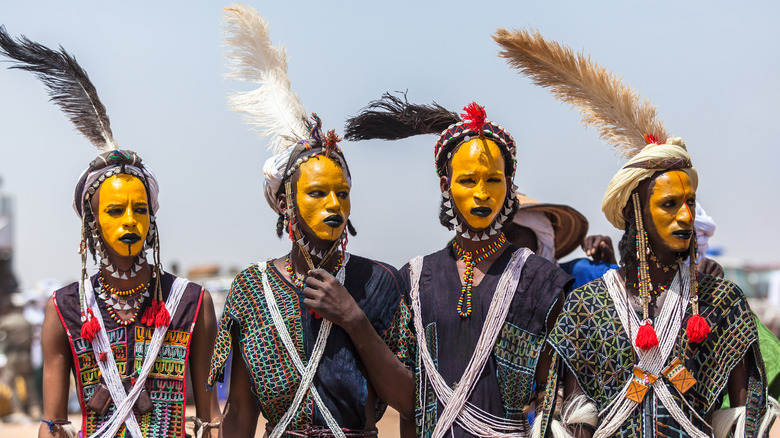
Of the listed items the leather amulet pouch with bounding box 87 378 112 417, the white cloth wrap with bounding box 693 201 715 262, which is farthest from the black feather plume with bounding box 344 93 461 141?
the white cloth wrap with bounding box 693 201 715 262

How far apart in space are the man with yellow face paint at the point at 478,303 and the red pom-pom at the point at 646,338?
0.42 m

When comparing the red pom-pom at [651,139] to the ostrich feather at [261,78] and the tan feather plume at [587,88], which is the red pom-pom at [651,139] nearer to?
the tan feather plume at [587,88]

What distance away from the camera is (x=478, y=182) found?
12.4ft

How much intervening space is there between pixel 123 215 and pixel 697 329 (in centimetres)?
283

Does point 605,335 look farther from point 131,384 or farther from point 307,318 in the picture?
point 131,384

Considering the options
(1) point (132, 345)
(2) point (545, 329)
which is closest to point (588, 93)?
(2) point (545, 329)

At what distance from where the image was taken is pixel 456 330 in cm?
372

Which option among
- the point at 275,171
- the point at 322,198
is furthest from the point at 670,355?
the point at 275,171

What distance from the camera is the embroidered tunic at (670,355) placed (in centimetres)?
343

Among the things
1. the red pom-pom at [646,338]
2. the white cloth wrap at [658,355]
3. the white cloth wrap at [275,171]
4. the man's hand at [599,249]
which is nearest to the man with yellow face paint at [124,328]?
the white cloth wrap at [275,171]

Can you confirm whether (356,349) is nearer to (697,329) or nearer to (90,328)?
(90,328)

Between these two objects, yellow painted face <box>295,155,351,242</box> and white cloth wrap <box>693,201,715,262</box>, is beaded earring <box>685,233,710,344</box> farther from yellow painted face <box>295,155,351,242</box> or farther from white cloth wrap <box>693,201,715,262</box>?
white cloth wrap <box>693,201,715,262</box>

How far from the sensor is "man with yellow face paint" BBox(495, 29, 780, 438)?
3.43m

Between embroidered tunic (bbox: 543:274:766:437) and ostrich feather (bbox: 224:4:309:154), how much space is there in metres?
1.78
